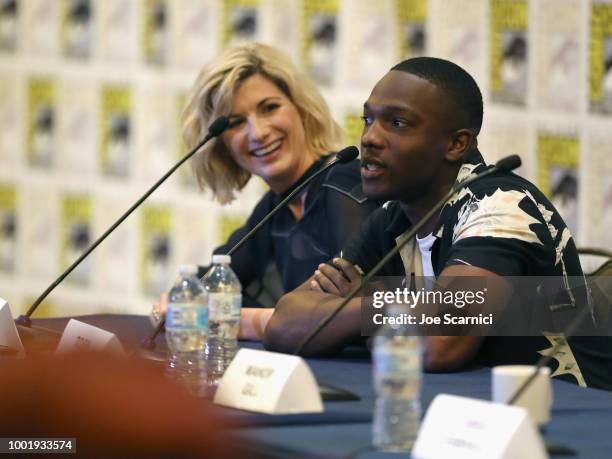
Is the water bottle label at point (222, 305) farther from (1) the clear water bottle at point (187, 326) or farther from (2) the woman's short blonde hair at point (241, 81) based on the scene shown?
(2) the woman's short blonde hair at point (241, 81)

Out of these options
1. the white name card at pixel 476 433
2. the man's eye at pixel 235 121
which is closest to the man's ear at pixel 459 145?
the white name card at pixel 476 433

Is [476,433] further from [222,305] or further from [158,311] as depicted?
[158,311]

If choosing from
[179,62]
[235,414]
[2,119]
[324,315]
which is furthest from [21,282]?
[235,414]

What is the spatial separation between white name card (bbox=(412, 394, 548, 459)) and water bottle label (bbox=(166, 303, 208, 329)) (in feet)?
2.45

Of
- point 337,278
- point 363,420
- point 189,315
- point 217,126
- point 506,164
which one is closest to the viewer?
point 363,420

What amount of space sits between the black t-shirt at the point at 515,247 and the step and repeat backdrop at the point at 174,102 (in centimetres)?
167

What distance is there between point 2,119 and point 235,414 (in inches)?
174

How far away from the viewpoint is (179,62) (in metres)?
5.09

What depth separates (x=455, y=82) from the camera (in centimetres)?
231

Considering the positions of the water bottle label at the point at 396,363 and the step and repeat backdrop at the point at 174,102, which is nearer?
the water bottle label at the point at 396,363

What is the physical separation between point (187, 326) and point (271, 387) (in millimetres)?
494

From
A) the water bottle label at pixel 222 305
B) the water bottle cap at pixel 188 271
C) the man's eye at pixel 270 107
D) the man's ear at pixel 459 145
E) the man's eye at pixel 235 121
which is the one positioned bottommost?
the water bottle label at pixel 222 305

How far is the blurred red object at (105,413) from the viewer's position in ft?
2.85

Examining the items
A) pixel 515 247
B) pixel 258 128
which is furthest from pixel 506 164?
pixel 258 128
